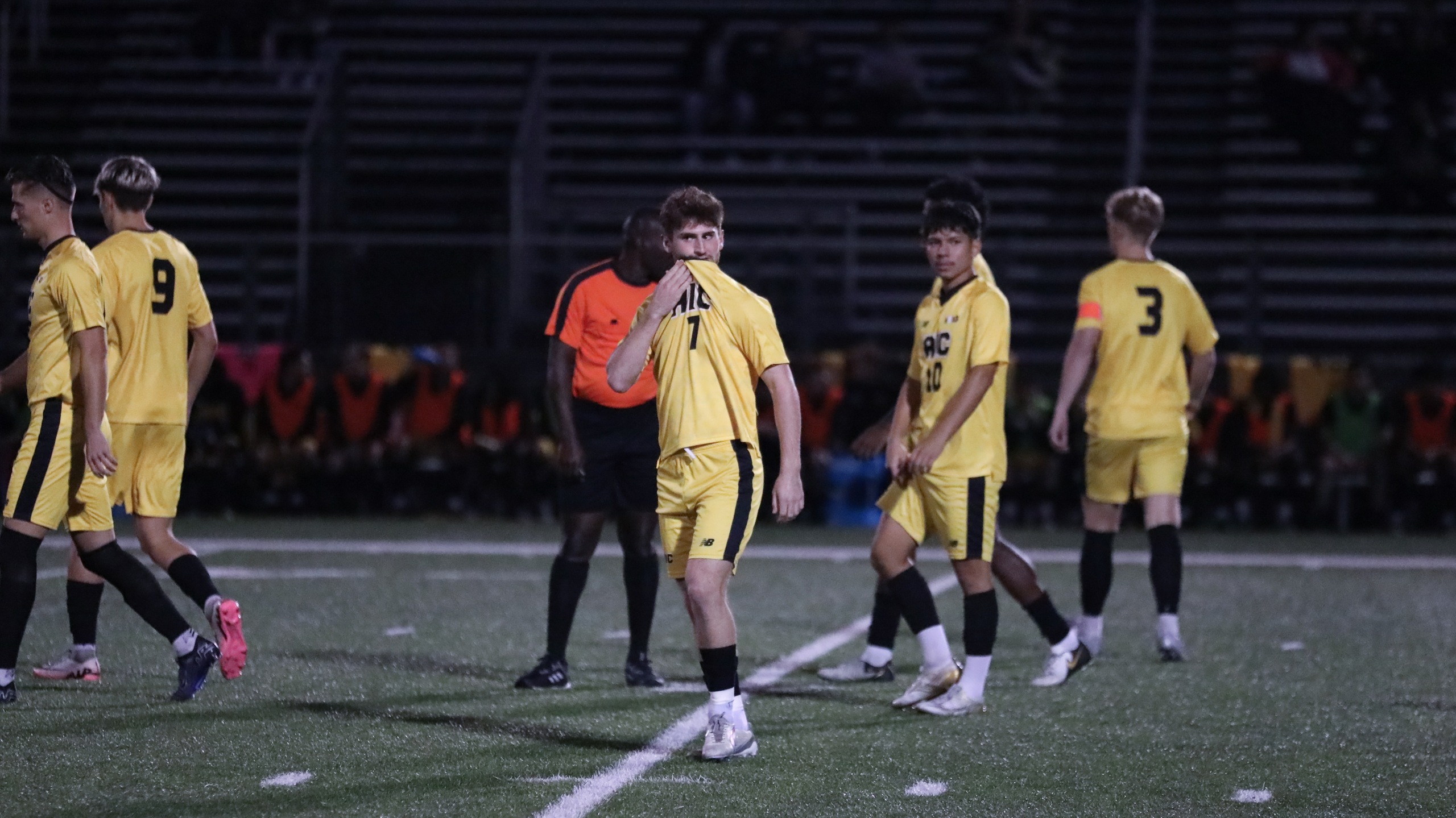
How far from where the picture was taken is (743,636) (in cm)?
926

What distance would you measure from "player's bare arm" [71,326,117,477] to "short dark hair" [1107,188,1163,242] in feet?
14.6

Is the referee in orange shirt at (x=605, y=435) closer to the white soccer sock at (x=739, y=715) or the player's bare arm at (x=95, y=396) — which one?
the white soccer sock at (x=739, y=715)

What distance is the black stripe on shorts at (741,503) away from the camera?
6.03 meters

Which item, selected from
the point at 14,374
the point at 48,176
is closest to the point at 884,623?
the point at 14,374

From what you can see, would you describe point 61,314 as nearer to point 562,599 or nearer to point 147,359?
point 147,359

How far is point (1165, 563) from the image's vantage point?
8.74 metres

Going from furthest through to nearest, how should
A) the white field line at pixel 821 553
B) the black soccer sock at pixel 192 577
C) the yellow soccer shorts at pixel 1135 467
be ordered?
the white field line at pixel 821 553 → the yellow soccer shorts at pixel 1135 467 → the black soccer sock at pixel 192 577

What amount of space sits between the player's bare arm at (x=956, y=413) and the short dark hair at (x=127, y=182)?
3.07m

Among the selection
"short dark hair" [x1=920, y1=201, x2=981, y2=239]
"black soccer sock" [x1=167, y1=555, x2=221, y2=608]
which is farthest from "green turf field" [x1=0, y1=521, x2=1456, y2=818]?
"short dark hair" [x1=920, y1=201, x2=981, y2=239]

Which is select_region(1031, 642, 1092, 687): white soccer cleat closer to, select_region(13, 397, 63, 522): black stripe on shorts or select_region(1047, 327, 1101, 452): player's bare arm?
select_region(1047, 327, 1101, 452): player's bare arm

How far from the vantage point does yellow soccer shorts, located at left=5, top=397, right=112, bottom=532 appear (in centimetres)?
682

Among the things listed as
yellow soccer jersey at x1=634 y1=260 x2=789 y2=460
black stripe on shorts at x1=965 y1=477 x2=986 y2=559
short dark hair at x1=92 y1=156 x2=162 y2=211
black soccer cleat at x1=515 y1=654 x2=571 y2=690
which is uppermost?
short dark hair at x1=92 y1=156 x2=162 y2=211

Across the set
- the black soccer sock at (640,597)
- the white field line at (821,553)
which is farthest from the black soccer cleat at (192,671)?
the white field line at (821,553)

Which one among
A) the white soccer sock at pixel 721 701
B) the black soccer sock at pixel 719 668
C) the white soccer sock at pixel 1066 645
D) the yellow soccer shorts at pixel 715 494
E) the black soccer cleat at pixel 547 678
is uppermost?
the yellow soccer shorts at pixel 715 494
